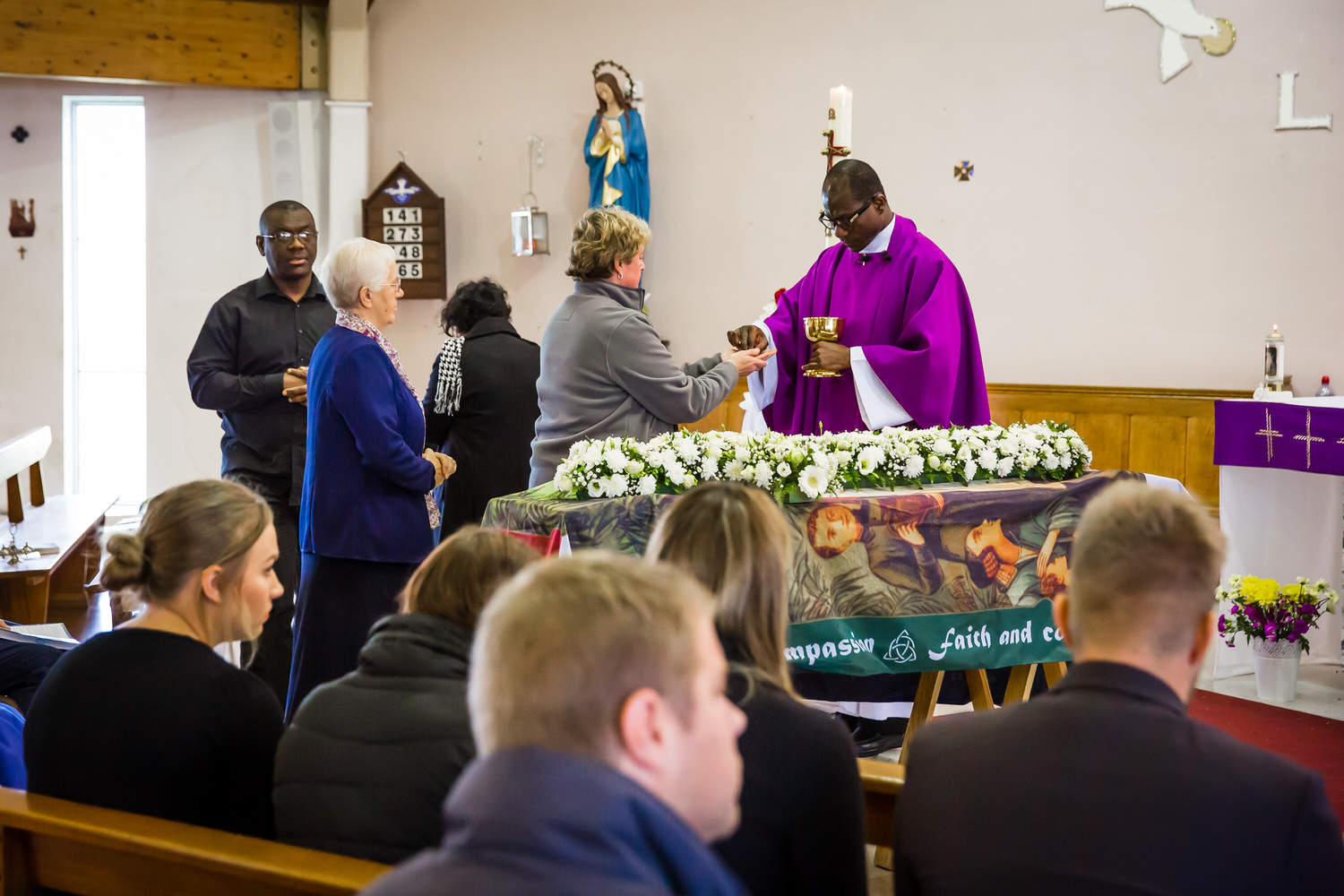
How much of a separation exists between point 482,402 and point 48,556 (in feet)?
6.83

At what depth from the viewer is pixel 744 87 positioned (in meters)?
7.30

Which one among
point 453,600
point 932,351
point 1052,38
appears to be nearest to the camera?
point 453,600

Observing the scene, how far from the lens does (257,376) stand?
14.1 feet

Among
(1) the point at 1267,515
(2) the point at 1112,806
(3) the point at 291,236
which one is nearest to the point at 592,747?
(2) the point at 1112,806

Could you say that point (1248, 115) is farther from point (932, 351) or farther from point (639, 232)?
point (639, 232)

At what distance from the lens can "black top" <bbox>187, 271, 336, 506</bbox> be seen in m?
4.27

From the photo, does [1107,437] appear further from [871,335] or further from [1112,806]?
[1112,806]

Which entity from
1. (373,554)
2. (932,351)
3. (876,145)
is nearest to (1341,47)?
(876,145)

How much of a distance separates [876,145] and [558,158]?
197cm

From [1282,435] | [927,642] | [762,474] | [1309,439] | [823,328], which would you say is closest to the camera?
[762,474]

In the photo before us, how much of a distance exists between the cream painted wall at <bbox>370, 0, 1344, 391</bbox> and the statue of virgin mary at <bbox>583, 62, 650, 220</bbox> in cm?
24

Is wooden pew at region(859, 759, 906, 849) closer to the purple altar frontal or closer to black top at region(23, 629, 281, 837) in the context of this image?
black top at region(23, 629, 281, 837)

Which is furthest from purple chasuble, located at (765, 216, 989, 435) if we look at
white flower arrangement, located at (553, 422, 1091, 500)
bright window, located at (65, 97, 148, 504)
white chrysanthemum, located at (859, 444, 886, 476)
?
bright window, located at (65, 97, 148, 504)

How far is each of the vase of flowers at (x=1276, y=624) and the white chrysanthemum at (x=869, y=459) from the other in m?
2.26
